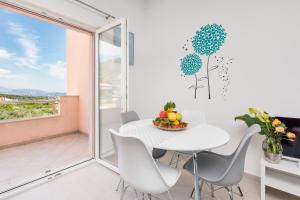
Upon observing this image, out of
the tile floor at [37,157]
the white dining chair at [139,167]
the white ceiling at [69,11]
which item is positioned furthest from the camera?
the tile floor at [37,157]

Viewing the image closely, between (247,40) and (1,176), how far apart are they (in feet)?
12.5

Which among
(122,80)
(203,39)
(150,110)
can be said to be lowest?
(150,110)

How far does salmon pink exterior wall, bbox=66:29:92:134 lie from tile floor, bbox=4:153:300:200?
7.16 feet

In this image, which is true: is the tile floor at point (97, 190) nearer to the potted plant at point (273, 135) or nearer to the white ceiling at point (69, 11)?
the potted plant at point (273, 135)

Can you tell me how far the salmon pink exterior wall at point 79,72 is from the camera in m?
4.11

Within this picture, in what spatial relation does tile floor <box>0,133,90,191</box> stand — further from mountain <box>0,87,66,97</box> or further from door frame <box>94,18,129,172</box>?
mountain <box>0,87,66,97</box>

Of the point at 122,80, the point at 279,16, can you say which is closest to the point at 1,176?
the point at 122,80

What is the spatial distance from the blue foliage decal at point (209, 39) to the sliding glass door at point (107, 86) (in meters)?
1.27

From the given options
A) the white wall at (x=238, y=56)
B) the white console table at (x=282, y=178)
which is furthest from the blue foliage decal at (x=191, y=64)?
the white console table at (x=282, y=178)

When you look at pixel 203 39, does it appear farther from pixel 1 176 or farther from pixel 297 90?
pixel 1 176

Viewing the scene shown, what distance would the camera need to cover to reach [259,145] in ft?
7.13

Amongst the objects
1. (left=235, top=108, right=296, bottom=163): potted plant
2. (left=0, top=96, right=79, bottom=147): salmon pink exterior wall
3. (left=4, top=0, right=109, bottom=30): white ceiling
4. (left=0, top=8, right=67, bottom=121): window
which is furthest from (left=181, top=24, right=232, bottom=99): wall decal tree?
(left=0, top=8, right=67, bottom=121): window

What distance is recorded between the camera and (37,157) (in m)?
2.79

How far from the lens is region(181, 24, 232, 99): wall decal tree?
2420 mm
